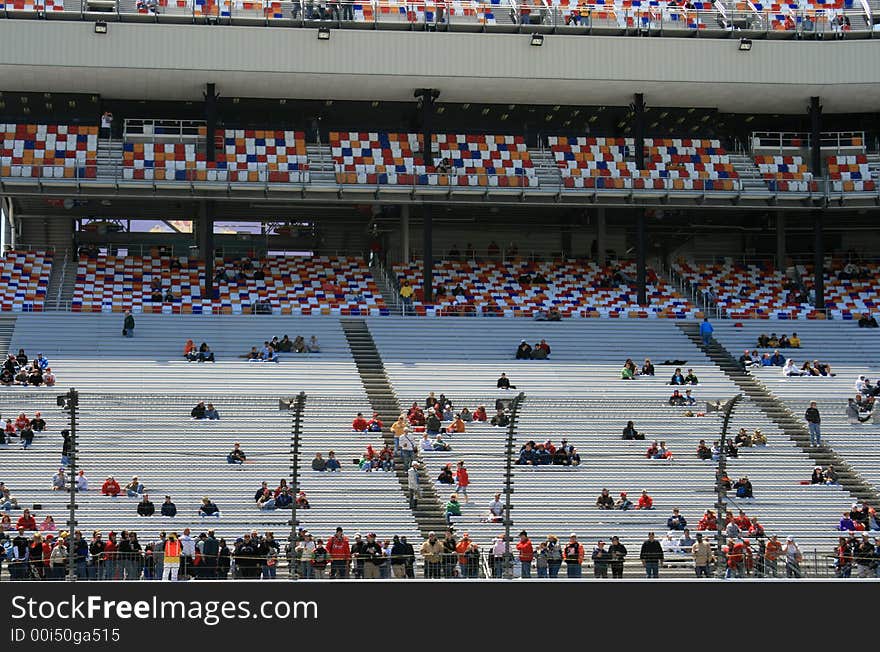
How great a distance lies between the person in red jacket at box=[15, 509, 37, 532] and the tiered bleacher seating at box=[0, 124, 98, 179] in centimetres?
2615

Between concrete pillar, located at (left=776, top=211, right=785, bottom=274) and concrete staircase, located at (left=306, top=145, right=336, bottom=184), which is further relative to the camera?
concrete pillar, located at (left=776, top=211, right=785, bottom=274)

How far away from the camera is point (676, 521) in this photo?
85.3 feet

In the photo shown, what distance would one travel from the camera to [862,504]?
30.9 meters

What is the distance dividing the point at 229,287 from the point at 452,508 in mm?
22984

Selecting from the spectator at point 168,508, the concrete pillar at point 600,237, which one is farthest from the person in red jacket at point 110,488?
the concrete pillar at point 600,237

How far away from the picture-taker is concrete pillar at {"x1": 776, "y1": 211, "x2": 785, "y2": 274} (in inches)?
2237

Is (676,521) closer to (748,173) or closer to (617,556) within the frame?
(617,556)

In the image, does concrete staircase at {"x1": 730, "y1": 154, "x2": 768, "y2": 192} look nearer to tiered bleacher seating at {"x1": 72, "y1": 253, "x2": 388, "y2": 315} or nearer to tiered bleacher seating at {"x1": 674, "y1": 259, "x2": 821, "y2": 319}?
tiered bleacher seating at {"x1": 674, "y1": 259, "x2": 821, "y2": 319}

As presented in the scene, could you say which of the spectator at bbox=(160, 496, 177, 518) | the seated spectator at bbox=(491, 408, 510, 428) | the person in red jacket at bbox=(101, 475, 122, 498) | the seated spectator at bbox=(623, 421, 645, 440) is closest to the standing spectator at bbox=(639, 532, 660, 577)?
the seated spectator at bbox=(623, 421, 645, 440)

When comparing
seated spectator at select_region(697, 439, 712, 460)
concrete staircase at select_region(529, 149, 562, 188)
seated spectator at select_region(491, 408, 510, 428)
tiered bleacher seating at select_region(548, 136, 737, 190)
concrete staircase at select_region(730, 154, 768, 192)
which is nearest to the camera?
seated spectator at select_region(491, 408, 510, 428)

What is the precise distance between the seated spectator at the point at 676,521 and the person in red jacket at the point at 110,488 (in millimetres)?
8809

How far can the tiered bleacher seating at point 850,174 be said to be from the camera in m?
53.4

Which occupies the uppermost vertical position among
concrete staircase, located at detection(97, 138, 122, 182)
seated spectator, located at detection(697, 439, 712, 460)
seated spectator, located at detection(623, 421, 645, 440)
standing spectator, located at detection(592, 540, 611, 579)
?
concrete staircase, located at detection(97, 138, 122, 182)

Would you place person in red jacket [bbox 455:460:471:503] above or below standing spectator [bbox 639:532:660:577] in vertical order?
above
